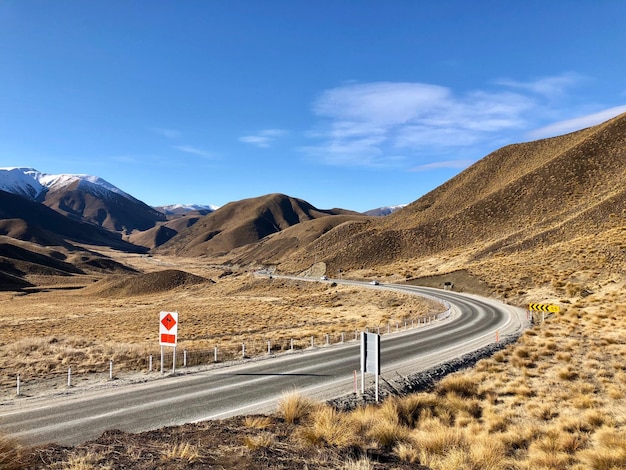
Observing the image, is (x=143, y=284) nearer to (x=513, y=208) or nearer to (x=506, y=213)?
(x=506, y=213)

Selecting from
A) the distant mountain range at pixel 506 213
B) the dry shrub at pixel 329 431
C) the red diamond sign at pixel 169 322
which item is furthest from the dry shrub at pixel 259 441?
the distant mountain range at pixel 506 213

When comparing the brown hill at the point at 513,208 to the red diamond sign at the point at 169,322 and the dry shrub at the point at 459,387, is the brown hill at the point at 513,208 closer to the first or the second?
the dry shrub at the point at 459,387

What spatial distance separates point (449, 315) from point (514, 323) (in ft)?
26.5

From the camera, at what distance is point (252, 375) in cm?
1650

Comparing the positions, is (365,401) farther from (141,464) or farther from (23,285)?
(23,285)

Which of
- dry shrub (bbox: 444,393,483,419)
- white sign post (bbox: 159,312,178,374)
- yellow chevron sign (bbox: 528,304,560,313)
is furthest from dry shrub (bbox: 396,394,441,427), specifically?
yellow chevron sign (bbox: 528,304,560,313)

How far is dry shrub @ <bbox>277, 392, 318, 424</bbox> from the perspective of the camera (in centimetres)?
972

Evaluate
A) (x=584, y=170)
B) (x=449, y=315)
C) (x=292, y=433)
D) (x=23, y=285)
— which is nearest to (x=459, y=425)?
(x=292, y=433)

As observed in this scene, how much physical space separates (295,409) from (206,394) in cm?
502

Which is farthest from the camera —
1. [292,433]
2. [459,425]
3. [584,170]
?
[584,170]

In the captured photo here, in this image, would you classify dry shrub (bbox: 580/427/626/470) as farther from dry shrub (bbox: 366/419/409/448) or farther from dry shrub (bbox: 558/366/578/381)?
dry shrub (bbox: 558/366/578/381)

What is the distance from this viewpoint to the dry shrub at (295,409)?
972cm

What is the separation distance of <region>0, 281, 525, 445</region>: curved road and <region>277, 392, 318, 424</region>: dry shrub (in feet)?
5.40

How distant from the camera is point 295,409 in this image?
32.3ft
